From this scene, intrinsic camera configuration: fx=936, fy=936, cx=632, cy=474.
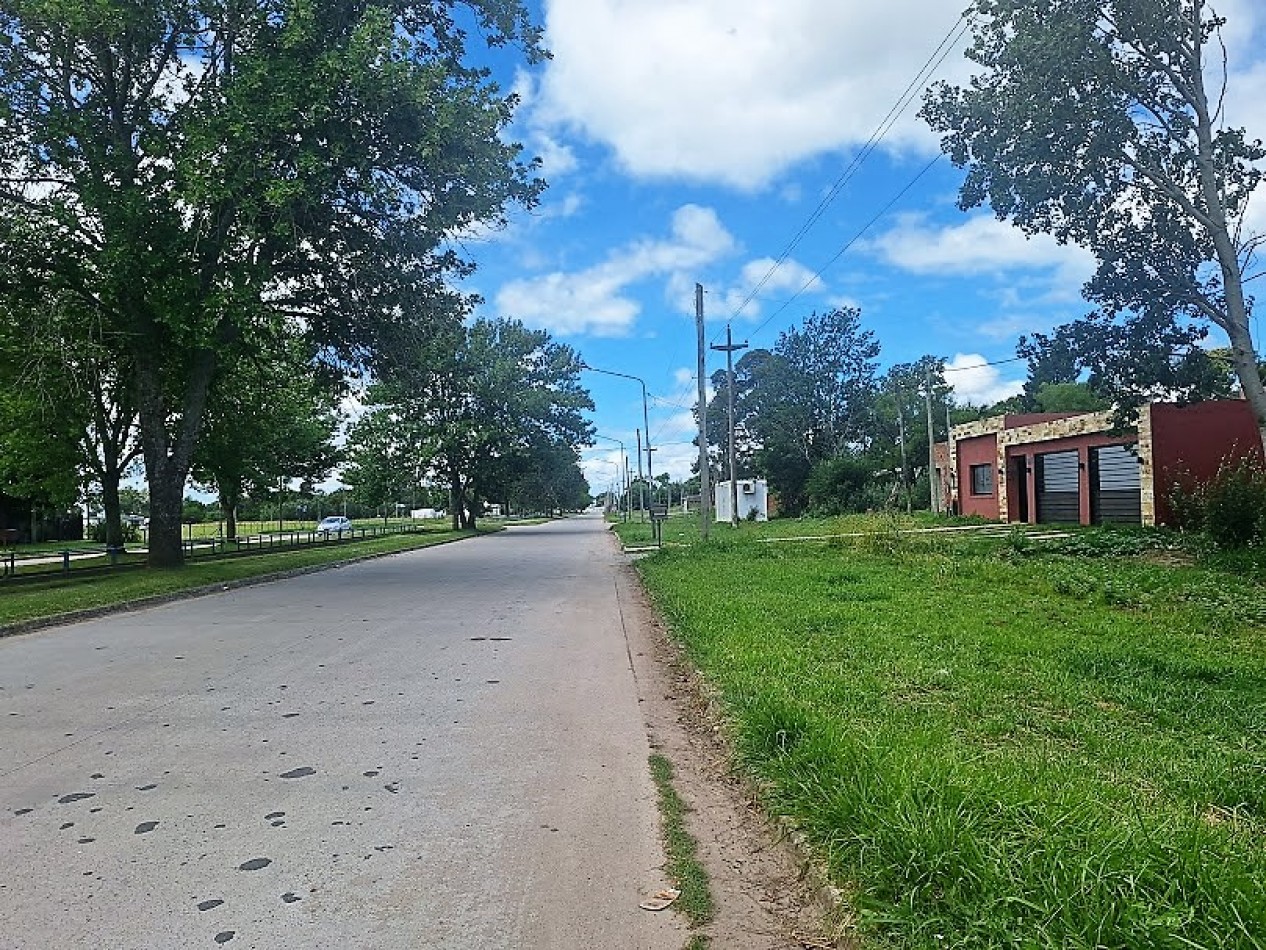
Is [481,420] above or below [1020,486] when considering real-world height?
above

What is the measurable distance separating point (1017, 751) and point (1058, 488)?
95.3ft

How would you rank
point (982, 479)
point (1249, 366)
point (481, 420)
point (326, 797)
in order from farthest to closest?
point (481, 420) → point (982, 479) → point (1249, 366) → point (326, 797)

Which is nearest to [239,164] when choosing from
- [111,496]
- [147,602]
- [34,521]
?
[147,602]

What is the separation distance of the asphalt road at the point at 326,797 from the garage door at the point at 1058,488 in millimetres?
24183

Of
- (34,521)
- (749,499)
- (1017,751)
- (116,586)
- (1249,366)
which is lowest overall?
(116,586)

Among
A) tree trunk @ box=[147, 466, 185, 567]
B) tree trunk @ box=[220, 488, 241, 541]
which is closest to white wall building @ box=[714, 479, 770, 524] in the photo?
tree trunk @ box=[220, 488, 241, 541]

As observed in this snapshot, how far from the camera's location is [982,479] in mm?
38156

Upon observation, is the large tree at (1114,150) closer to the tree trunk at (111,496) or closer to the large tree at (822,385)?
the tree trunk at (111,496)

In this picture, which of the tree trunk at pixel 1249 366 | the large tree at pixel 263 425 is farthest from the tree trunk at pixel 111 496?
the tree trunk at pixel 1249 366

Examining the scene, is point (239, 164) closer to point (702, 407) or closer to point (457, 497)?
point (702, 407)

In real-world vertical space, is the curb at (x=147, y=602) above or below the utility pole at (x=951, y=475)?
→ below

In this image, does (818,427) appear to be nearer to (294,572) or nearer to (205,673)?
(294,572)

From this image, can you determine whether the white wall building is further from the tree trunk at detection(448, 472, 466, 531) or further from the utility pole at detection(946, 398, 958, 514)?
the tree trunk at detection(448, 472, 466, 531)

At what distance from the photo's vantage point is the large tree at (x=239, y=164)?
17.2 metres
